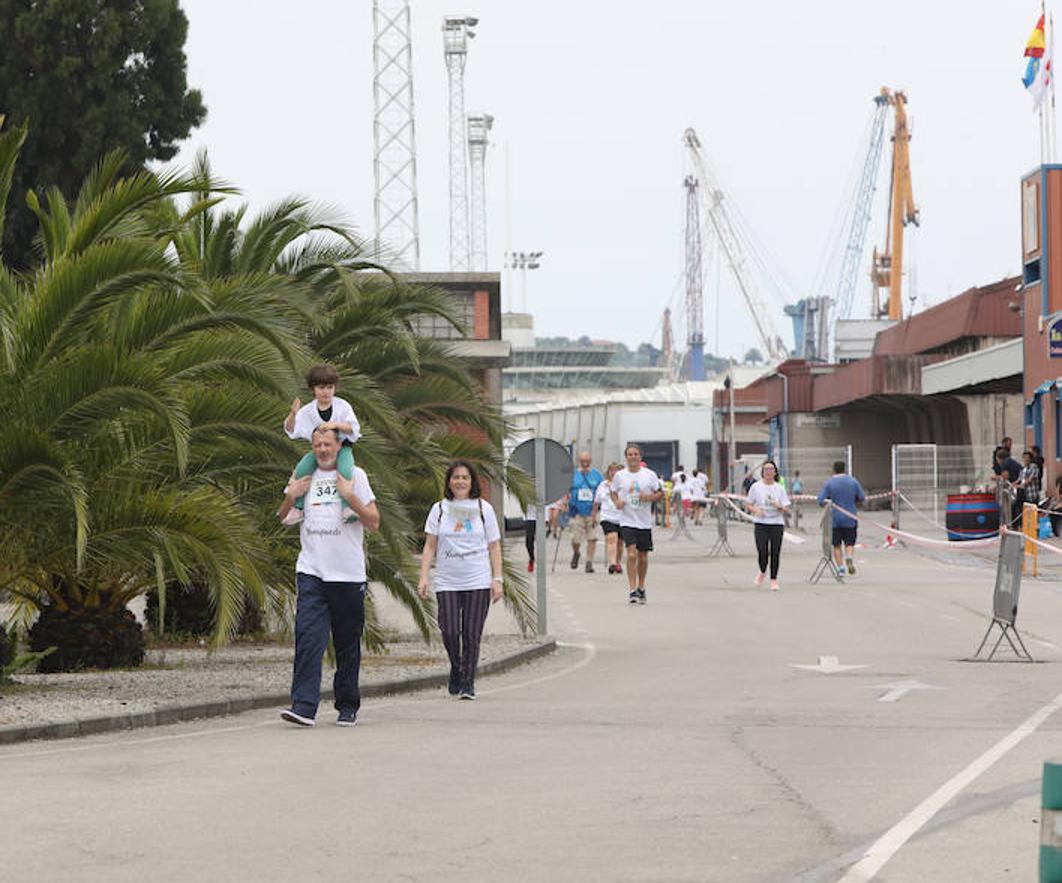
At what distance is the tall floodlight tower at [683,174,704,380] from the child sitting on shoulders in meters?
156

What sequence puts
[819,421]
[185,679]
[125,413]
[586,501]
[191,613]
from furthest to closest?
[819,421], [586,501], [191,613], [185,679], [125,413]

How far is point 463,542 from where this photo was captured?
14336 millimetres

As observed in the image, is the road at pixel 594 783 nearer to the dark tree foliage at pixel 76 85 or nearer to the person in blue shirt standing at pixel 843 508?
the person in blue shirt standing at pixel 843 508

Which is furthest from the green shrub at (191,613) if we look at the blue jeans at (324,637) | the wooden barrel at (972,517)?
the wooden barrel at (972,517)

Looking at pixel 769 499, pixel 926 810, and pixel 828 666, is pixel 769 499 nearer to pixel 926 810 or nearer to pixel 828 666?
pixel 828 666

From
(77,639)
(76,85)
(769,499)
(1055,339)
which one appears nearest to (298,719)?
(77,639)

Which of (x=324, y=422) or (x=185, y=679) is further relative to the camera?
(x=185, y=679)

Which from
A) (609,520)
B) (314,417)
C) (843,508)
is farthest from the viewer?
(843,508)

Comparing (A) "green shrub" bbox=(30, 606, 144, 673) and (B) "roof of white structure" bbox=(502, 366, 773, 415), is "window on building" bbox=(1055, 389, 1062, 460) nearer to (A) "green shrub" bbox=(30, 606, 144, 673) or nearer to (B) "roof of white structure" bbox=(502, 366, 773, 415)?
(A) "green shrub" bbox=(30, 606, 144, 673)

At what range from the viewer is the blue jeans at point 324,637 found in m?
12.5

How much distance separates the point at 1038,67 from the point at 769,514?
25.2m

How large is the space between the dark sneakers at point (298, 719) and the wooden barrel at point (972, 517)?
2788 cm

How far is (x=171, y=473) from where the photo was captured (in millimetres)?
15062

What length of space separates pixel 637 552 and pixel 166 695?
40.1 ft
